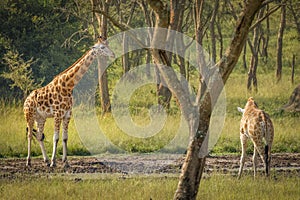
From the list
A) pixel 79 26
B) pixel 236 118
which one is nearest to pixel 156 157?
pixel 236 118

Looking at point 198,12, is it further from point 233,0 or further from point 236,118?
point 233,0

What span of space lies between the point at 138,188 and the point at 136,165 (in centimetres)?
303

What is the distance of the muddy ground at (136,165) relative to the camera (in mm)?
13328

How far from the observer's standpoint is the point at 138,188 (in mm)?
11109

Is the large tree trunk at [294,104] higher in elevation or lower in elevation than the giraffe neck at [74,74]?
lower

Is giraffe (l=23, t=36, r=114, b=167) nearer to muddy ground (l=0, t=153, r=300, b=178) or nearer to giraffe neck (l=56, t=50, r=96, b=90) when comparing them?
giraffe neck (l=56, t=50, r=96, b=90)

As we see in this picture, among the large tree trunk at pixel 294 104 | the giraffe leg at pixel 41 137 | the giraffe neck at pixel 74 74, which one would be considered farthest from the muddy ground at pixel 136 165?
the large tree trunk at pixel 294 104

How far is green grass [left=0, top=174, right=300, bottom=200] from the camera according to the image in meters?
10.5

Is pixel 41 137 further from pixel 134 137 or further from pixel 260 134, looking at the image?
pixel 260 134

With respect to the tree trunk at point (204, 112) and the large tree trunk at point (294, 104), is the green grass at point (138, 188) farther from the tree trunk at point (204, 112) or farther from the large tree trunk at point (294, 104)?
the large tree trunk at point (294, 104)

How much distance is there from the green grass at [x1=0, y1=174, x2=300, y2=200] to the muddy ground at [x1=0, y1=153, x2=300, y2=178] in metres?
0.95

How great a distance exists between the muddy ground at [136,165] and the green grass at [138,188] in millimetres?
948

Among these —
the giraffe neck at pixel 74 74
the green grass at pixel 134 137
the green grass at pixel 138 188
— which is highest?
the giraffe neck at pixel 74 74

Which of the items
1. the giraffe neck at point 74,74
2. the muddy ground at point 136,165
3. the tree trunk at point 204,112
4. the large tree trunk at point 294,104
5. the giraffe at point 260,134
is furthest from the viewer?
the large tree trunk at point 294,104
